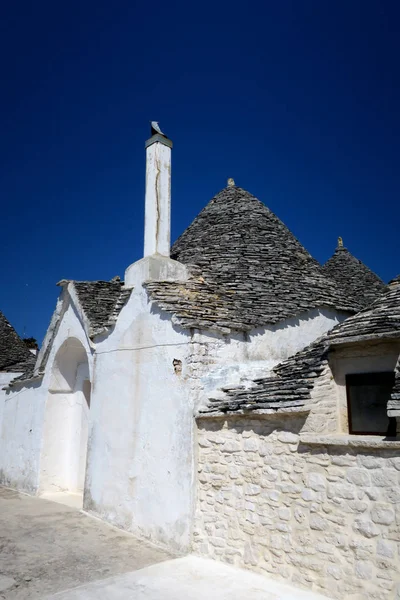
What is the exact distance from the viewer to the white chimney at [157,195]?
30.5ft

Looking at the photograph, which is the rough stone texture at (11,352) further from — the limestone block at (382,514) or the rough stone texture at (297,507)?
the limestone block at (382,514)

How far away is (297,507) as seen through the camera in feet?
17.7

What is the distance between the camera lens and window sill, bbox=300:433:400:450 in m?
4.69

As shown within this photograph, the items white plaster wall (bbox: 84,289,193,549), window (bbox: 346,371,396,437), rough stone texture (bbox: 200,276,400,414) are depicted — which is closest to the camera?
rough stone texture (bbox: 200,276,400,414)

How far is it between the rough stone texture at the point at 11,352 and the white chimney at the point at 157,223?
Answer: 7.32 meters

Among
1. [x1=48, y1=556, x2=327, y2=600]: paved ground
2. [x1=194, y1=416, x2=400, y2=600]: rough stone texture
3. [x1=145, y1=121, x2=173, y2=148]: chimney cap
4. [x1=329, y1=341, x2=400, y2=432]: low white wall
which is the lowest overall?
[x1=48, y1=556, x2=327, y2=600]: paved ground

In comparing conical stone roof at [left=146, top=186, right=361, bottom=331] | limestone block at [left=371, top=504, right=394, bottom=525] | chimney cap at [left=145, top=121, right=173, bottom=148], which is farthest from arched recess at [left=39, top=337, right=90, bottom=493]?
limestone block at [left=371, top=504, right=394, bottom=525]

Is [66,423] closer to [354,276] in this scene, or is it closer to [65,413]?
[65,413]

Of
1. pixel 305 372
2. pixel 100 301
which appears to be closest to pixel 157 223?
pixel 100 301

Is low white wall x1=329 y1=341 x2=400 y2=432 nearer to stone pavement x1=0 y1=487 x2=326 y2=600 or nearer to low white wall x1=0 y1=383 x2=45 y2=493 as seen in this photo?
stone pavement x1=0 y1=487 x2=326 y2=600

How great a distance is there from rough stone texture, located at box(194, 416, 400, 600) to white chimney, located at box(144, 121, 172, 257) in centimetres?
389

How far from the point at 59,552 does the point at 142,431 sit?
6.90ft

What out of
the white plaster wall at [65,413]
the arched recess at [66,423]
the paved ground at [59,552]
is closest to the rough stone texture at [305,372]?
the paved ground at [59,552]

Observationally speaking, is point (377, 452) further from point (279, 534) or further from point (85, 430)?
point (85, 430)
